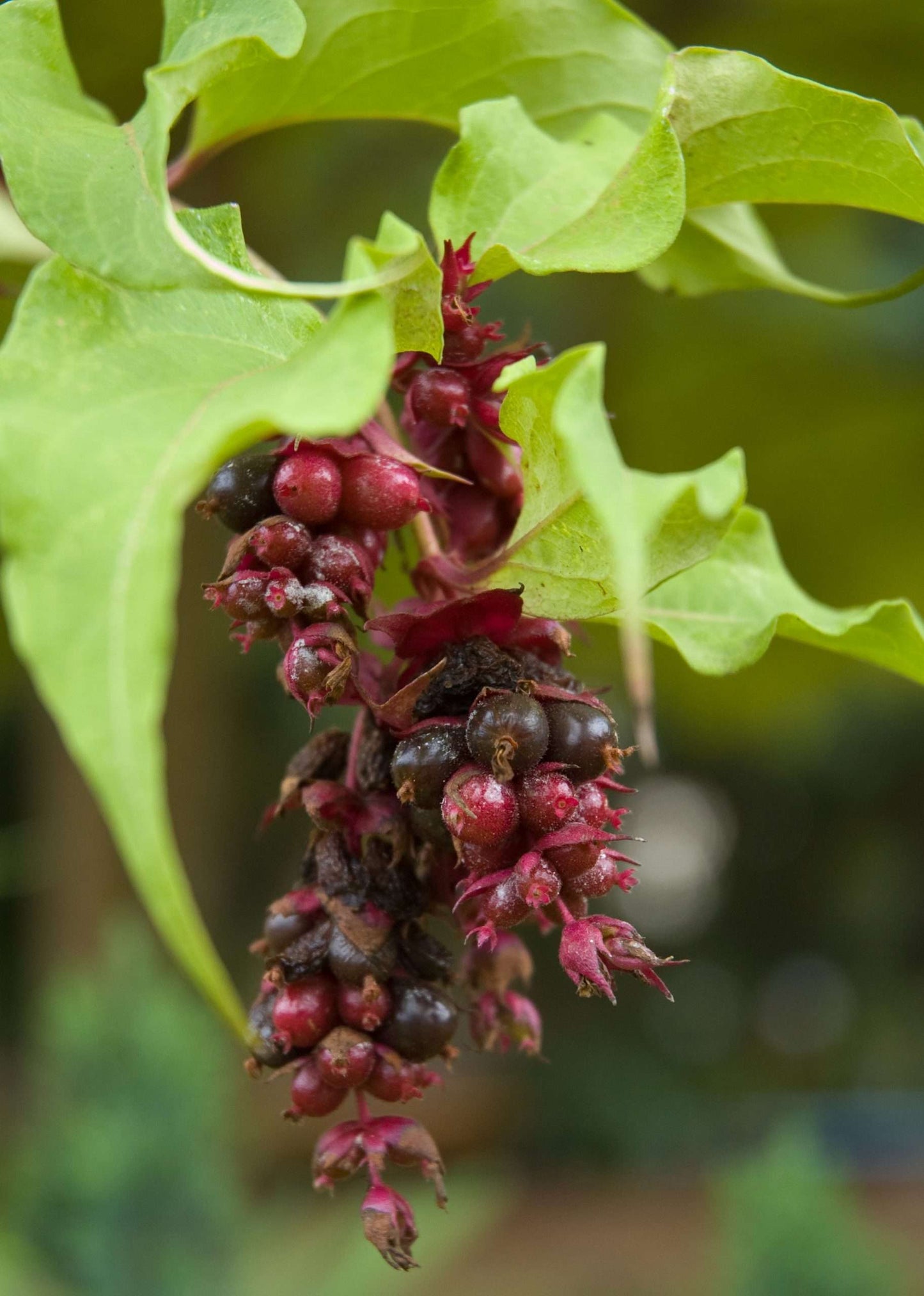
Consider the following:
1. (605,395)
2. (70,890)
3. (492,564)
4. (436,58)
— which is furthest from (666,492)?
(70,890)

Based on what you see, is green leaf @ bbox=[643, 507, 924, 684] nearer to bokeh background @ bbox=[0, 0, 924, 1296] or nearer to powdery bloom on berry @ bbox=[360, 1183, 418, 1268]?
powdery bloom on berry @ bbox=[360, 1183, 418, 1268]

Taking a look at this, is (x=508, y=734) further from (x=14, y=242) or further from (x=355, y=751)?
(x=14, y=242)

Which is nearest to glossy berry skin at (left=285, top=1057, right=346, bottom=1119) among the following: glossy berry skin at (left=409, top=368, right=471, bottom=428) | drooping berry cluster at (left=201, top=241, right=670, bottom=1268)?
drooping berry cluster at (left=201, top=241, right=670, bottom=1268)

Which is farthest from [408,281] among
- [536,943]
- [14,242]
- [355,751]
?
[536,943]

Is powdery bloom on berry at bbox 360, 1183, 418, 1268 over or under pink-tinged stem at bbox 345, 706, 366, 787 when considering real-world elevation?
under

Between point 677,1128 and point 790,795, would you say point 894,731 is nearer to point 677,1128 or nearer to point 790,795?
point 790,795

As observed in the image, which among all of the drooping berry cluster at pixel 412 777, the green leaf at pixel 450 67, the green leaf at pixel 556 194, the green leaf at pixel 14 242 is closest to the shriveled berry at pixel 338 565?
the drooping berry cluster at pixel 412 777
